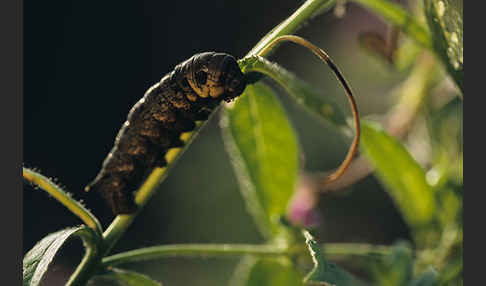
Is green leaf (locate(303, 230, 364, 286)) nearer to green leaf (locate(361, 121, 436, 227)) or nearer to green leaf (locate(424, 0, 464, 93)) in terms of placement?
green leaf (locate(424, 0, 464, 93))

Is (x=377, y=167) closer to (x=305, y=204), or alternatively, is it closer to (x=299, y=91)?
(x=305, y=204)

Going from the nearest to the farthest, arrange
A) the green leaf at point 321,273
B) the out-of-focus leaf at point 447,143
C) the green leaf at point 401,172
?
the green leaf at point 321,273
the green leaf at point 401,172
the out-of-focus leaf at point 447,143

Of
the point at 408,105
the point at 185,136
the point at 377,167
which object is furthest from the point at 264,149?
the point at 408,105

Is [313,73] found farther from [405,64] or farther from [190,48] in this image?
[405,64]

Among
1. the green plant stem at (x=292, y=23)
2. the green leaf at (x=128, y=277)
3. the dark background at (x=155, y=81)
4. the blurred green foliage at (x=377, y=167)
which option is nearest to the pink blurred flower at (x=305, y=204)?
the blurred green foliage at (x=377, y=167)

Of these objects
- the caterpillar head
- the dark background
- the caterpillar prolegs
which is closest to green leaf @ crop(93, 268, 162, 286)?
the caterpillar prolegs

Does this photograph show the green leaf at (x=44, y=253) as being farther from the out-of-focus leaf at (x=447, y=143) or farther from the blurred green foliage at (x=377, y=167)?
the out-of-focus leaf at (x=447, y=143)

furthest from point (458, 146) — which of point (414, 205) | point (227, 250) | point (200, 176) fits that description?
point (200, 176)
